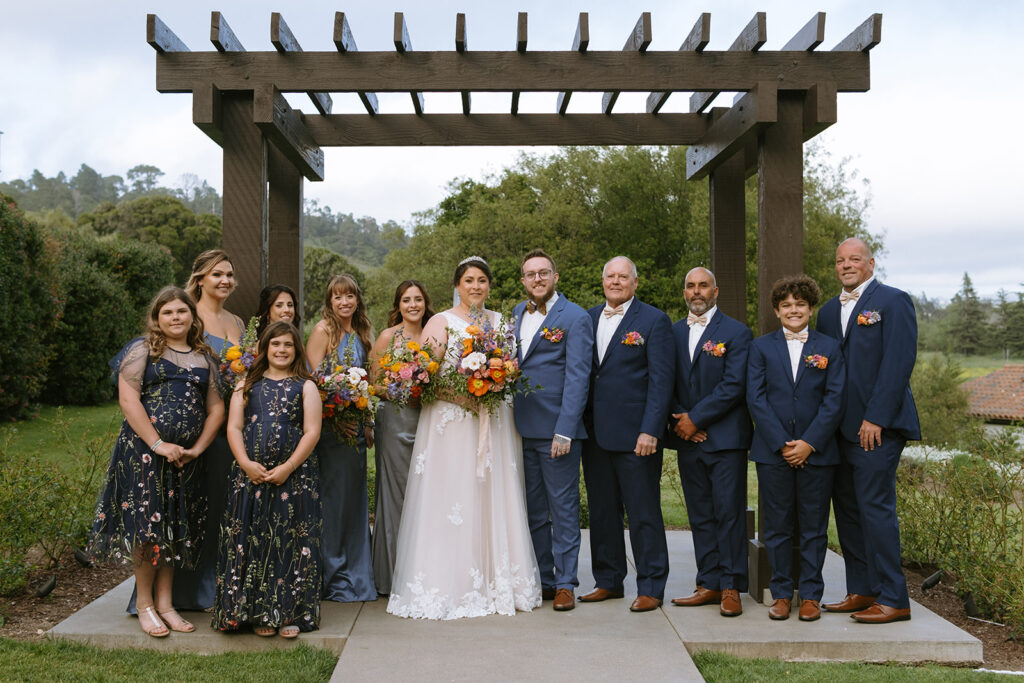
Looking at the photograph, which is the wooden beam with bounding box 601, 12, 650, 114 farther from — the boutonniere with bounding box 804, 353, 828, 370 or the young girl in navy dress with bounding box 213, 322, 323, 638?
the young girl in navy dress with bounding box 213, 322, 323, 638

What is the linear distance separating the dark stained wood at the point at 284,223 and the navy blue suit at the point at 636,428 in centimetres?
289

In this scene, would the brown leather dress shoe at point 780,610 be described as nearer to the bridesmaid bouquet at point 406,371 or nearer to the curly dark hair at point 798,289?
the curly dark hair at point 798,289

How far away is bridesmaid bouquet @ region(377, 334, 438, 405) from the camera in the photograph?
4754 millimetres

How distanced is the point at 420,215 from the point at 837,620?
3344 cm

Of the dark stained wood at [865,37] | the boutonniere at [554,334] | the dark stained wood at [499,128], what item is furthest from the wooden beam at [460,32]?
the dark stained wood at [865,37]

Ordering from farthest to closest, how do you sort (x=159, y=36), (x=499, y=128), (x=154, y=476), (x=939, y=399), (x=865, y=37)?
(x=939, y=399)
(x=499, y=128)
(x=865, y=37)
(x=159, y=36)
(x=154, y=476)

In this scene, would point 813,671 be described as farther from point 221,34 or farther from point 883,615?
point 221,34

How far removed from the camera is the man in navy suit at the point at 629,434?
16.0 ft

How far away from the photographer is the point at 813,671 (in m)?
4.04

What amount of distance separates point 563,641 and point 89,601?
10.5ft

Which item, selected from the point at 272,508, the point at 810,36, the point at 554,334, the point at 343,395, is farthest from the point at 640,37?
the point at 272,508

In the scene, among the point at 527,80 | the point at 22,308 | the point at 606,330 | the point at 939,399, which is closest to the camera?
the point at 606,330

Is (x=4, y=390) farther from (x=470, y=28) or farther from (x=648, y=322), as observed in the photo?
(x=648, y=322)

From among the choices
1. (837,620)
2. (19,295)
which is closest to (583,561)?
(837,620)
